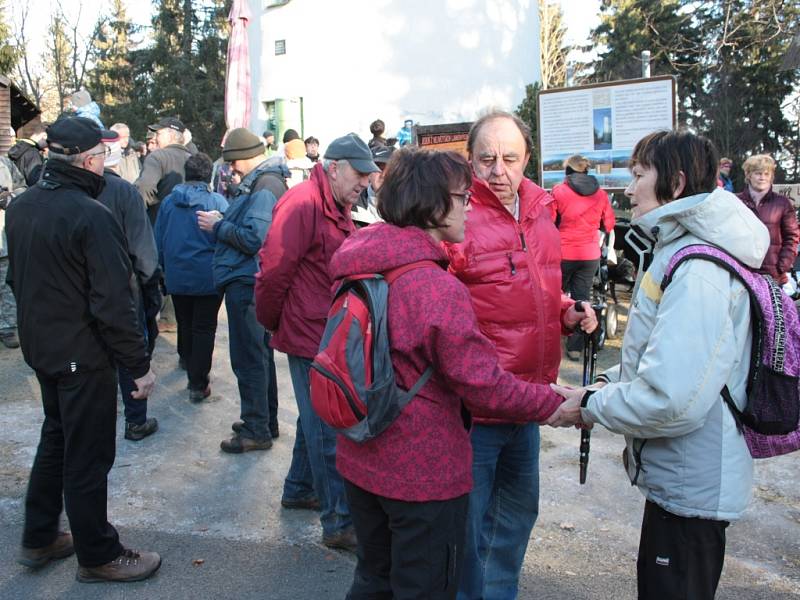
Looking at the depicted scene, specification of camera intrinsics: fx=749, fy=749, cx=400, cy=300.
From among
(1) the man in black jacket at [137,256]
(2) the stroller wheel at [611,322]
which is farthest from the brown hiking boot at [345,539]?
(2) the stroller wheel at [611,322]

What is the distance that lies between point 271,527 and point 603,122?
20.6ft

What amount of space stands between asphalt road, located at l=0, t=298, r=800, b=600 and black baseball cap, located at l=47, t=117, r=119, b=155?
2.05 metres

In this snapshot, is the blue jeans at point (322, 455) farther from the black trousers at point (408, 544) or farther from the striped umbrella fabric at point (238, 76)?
the striped umbrella fabric at point (238, 76)

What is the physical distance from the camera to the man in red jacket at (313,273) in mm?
3684

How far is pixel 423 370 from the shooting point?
228 centimetres

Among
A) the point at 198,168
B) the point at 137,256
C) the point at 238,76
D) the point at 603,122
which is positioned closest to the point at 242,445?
the point at 137,256

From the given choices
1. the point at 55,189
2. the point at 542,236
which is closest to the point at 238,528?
the point at 55,189

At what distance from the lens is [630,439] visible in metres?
2.47

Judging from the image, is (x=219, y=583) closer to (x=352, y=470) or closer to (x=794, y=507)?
(x=352, y=470)

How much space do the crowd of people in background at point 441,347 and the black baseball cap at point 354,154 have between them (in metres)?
0.01

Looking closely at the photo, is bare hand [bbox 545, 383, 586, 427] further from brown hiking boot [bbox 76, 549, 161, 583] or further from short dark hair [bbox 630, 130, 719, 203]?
brown hiking boot [bbox 76, 549, 161, 583]

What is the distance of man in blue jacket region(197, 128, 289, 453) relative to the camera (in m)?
4.90

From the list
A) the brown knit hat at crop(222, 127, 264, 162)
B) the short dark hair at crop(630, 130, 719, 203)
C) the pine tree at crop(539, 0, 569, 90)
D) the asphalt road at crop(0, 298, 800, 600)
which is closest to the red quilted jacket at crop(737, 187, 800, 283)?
the asphalt road at crop(0, 298, 800, 600)

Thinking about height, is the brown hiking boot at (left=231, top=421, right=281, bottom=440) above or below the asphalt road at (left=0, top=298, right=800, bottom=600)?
above
